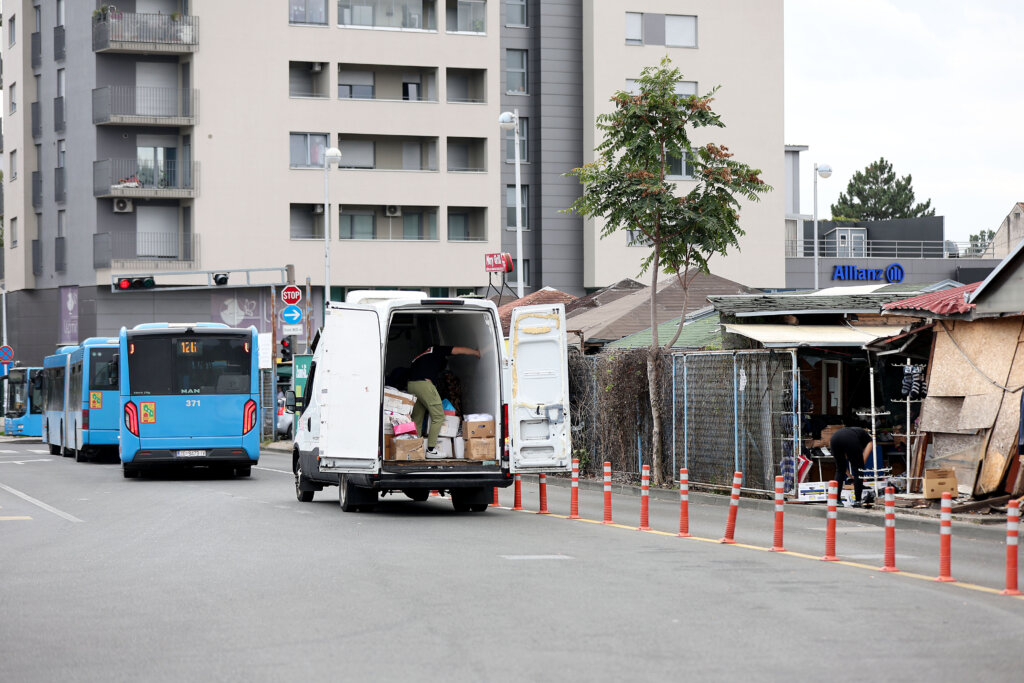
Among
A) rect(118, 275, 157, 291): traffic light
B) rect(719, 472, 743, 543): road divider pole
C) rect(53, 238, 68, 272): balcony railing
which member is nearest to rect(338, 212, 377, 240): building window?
rect(53, 238, 68, 272): balcony railing

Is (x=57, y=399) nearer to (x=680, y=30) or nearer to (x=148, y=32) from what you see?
(x=148, y=32)

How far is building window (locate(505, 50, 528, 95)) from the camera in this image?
59594 millimetres

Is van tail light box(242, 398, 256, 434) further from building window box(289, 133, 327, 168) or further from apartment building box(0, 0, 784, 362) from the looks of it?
building window box(289, 133, 327, 168)

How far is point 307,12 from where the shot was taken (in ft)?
185

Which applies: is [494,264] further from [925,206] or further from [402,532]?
[925,206]

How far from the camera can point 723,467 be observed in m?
22.9

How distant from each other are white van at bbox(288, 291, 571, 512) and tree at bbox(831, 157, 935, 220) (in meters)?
92.9

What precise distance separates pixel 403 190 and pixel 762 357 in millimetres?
36863

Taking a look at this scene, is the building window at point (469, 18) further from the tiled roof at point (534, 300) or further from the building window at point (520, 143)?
the tiled roof at point (534, 300)

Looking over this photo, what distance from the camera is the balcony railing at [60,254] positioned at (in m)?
58.7

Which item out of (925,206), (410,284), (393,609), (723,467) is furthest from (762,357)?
(925,206)

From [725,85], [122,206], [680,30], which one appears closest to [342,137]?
[122,206]

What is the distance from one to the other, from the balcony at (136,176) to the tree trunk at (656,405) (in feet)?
A: 116

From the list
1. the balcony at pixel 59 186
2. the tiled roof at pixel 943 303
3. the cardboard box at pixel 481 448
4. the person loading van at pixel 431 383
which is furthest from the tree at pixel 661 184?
the balcony at pixel 59 186
